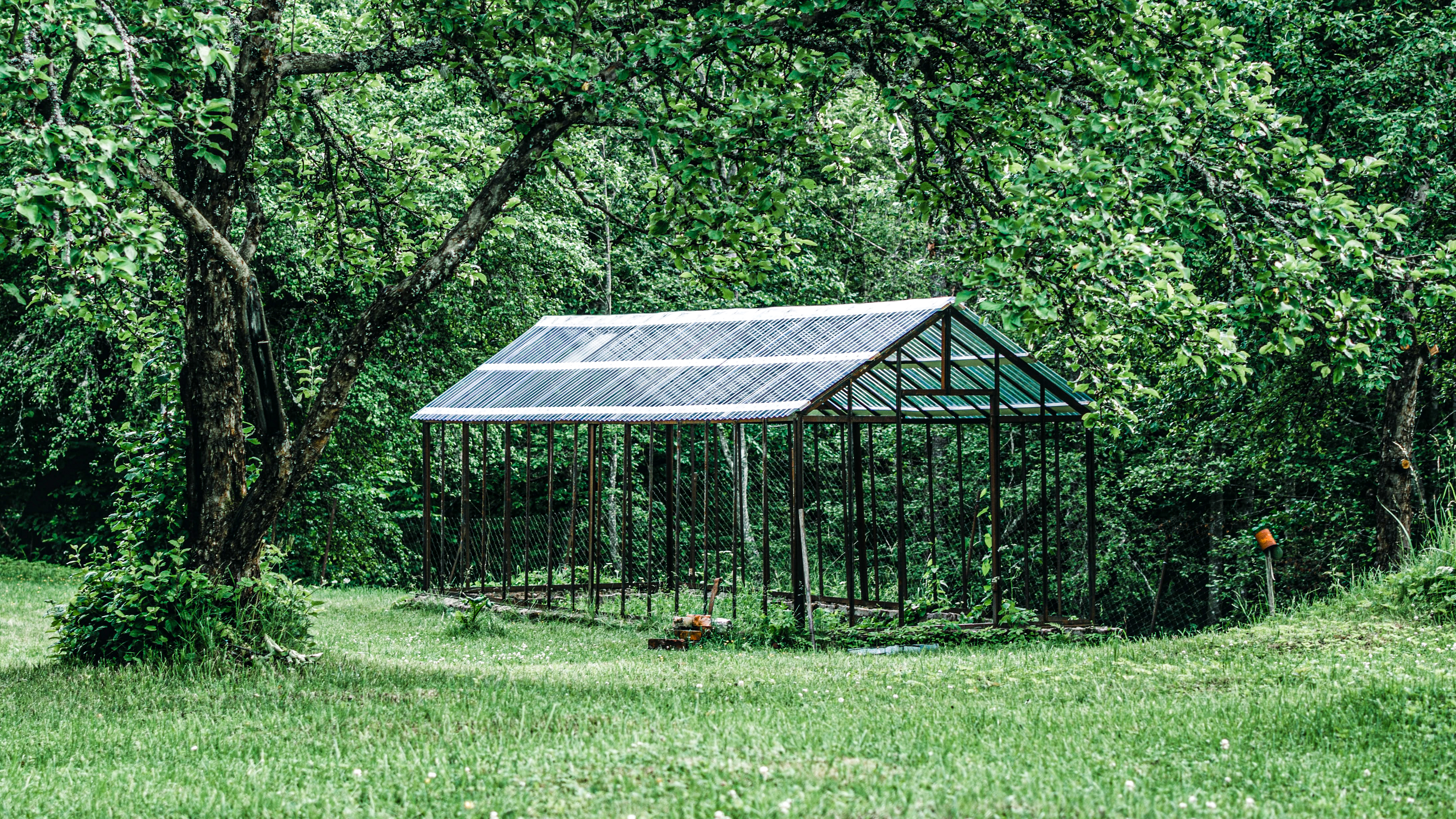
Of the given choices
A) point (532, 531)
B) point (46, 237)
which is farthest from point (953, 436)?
point (46, 237)

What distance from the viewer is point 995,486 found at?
38.3ft

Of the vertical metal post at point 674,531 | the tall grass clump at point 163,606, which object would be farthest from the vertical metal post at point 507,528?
the tall grass clump at point 163,606

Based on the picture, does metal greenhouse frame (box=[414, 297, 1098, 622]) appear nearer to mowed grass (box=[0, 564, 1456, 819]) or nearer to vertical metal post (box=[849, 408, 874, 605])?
vertical metal post (box=[849, 408, 874, 605])

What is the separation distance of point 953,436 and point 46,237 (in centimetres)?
1937

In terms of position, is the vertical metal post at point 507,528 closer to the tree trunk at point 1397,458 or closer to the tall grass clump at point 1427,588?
the tall grass clump at point 1427,588

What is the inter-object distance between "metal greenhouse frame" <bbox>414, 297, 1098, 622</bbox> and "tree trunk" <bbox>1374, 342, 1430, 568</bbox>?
2.91 meters

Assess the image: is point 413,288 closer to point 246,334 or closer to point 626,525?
point 246,334

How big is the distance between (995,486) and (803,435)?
4.54 meters

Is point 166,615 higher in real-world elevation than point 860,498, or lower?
lower

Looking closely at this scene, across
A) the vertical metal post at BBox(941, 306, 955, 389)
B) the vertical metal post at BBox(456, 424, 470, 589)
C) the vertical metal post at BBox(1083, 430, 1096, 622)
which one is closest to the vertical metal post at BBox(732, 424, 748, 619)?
the vertical metal post at BBox(941, 306, 955, 389)

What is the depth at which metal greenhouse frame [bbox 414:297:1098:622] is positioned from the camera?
11.9 metres

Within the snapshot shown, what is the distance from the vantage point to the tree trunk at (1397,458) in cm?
1226

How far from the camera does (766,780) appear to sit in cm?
491

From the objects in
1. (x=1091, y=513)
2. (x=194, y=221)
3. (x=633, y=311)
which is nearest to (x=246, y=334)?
(x=194, y=221)
